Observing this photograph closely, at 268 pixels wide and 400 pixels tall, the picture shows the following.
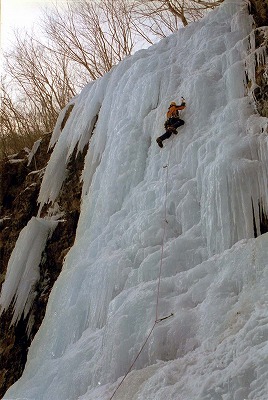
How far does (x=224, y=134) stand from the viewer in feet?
11.0

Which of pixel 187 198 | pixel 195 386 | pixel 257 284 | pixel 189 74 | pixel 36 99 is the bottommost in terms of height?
pixel 195 386

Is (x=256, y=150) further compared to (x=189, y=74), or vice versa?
(x=189, y=74)

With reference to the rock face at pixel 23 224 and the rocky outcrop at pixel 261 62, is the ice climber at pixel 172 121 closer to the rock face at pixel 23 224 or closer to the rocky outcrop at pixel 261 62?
the rocky outcrop at pixel 261 62

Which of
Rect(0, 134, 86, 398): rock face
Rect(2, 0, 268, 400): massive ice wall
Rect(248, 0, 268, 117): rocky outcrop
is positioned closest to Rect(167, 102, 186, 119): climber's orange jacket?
Rect(2, 0, 268, 400): massive ice wall

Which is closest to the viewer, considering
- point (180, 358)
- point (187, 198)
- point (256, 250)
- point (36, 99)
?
point (180, 358)

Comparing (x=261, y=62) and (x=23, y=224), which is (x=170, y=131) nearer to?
(x=261, y=62)

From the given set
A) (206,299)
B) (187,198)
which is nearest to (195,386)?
(206,299)

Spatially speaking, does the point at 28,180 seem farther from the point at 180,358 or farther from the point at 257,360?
the point at 257,360

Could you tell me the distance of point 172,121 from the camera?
3836mm

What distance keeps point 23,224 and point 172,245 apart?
10.7 ft

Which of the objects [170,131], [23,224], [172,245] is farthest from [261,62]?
[23,224]

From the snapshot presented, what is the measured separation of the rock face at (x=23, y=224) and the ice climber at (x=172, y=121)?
157 cm

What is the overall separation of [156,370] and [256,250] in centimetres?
82

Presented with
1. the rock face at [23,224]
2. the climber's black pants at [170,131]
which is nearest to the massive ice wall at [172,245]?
the climber's black pants at [170,131]
